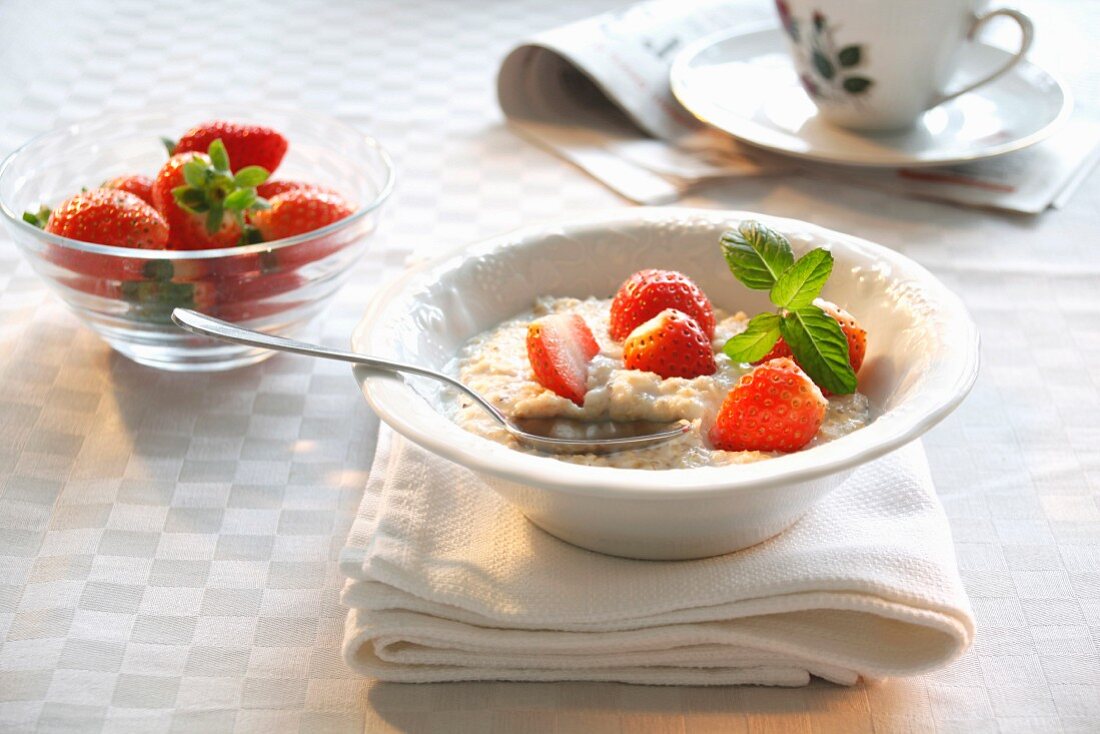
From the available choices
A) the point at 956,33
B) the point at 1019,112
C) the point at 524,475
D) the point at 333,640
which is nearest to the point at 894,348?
the point at 524,475

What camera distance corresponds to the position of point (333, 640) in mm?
919

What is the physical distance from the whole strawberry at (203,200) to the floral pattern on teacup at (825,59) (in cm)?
79

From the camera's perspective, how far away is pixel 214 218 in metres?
1.23

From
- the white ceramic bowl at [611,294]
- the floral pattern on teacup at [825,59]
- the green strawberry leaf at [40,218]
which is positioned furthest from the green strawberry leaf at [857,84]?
the green strawberry leaf at [40,218]

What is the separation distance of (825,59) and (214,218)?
87 centimetres

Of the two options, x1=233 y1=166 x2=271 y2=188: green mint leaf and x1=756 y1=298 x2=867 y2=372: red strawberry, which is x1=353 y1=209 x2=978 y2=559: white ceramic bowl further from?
x1=233 y1=166 x2=271 y2=188: green mint leaf

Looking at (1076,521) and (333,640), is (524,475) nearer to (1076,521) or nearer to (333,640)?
(333,640)

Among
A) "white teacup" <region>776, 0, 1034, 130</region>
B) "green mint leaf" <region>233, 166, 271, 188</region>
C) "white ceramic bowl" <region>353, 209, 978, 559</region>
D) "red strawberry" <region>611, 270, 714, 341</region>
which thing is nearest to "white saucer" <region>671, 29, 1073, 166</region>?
"white teacup" <region>776, 0, 1034, 130</region>

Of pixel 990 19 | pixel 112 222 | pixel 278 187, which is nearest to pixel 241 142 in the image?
pixel 278 187

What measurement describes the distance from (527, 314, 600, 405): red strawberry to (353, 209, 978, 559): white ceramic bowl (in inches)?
4.3

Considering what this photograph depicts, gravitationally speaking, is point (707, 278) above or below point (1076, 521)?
above

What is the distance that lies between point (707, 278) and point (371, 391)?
0.43m

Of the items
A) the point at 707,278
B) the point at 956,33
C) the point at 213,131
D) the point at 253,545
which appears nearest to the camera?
the point at 253,545

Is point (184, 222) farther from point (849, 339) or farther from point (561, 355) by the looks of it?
point (849, 339)
